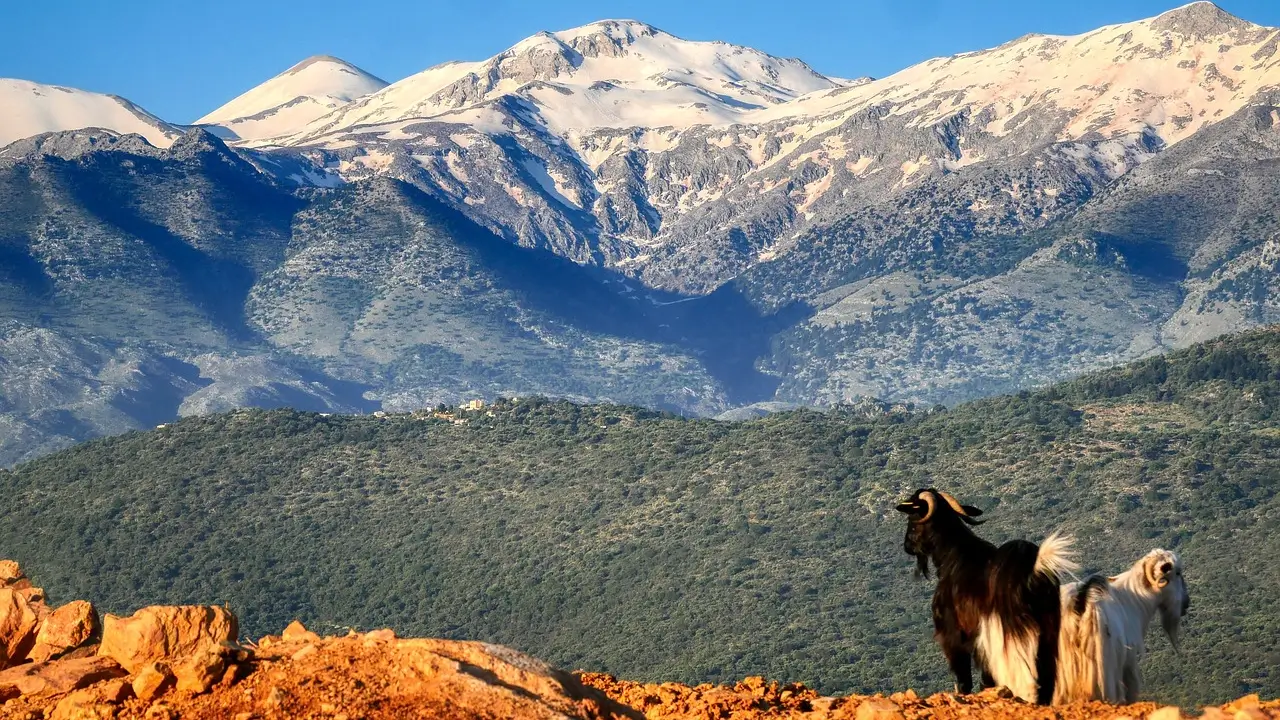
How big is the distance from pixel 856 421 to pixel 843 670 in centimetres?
7593

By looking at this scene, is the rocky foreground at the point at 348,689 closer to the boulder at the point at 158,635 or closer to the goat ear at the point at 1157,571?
the boulder at the point at 158,635

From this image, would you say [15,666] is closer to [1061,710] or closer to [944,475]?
[1061,710]

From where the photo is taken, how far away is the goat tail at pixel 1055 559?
13.9m

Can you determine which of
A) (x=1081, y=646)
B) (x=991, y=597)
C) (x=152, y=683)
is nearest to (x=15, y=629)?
(x=152, y=683)

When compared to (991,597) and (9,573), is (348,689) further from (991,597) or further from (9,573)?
(9,573)

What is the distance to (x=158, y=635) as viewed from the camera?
13.9m

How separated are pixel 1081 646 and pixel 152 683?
7.85m

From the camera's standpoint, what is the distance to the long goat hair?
1408cm

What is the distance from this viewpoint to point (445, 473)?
406 feet

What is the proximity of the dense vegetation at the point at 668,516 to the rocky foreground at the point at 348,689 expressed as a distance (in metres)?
42.9

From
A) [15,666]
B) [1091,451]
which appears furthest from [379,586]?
[15,666]

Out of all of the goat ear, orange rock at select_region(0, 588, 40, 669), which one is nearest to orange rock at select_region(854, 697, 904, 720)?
the goat ear

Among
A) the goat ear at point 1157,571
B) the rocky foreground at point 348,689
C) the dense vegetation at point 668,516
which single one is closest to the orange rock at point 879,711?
the rocky foreground at point 348,689

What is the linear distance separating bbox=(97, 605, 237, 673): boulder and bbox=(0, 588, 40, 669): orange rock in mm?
1924
